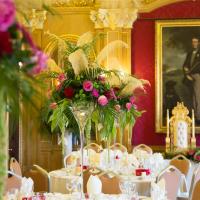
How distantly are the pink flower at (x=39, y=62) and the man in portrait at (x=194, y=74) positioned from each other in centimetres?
905

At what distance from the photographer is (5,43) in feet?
3.58

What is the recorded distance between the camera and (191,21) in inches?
395

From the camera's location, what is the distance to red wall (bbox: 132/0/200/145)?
10.2 metres

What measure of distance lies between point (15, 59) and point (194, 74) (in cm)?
914

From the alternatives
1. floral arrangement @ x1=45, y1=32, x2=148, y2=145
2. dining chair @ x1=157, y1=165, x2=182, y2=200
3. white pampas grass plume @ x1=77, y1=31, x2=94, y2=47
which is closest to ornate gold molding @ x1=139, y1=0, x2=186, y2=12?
dining chair @ x1=157, y1=165, x2=182, y2=200

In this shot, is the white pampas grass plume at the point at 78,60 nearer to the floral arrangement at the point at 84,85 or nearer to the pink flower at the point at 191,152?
the floral arrangement at the point at 84,85

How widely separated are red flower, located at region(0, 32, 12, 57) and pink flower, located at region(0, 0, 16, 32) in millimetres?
15

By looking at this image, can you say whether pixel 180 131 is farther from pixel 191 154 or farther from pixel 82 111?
pixel 82 111

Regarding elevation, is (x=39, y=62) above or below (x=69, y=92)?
below

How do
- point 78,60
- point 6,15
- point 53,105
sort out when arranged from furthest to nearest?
1. point 53,105
2. point 78,60
3. point 6,15

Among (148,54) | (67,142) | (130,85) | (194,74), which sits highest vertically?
(148,54)

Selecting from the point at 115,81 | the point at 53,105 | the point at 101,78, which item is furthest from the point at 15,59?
the point at 115,81

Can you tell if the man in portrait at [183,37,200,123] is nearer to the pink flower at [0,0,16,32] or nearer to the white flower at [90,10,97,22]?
the white flower at [90,10,97,22]

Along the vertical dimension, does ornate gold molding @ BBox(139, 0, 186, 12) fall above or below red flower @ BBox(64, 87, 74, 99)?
above
